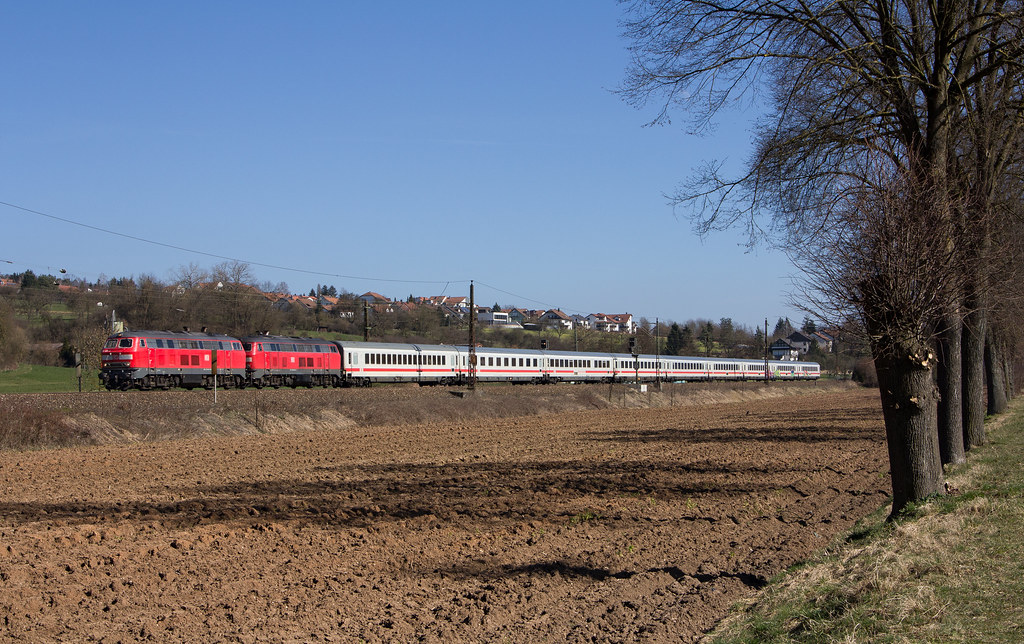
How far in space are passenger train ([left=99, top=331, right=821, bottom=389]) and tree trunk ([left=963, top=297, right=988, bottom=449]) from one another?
21.1 metres

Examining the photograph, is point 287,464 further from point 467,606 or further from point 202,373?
point 202,373

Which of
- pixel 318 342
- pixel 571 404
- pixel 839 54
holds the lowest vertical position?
pixel 571 404

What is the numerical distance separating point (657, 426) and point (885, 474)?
48.7ft

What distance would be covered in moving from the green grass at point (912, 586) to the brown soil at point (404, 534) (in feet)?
1.94

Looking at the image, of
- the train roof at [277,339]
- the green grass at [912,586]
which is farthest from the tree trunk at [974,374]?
the train roof at [277,339]

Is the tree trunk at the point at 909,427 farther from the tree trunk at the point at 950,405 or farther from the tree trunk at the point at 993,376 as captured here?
the tree trunk at the point at 993,376

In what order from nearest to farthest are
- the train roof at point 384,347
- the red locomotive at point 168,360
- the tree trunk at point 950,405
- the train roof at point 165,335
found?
1. the tree trunk at point 950,405
2. the red locomotive at point 168,360
3. the train roof at point 165,335
4. the train roof at point 384,347

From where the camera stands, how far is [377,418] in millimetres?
30891

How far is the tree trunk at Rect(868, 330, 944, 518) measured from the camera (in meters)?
9.37

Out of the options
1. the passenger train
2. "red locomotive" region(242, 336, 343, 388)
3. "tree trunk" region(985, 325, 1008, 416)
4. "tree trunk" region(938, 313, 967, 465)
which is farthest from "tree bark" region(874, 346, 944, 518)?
"red locomotive" region(242, 336, 343, 388)

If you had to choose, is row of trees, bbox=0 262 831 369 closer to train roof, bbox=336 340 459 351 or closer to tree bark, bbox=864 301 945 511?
train roof, bbox=336 340 459 351

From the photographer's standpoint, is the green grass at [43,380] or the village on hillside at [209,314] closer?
the green grass at [43,380]

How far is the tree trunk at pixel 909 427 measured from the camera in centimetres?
937

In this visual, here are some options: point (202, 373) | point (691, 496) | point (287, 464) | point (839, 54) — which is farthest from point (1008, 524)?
point (202, 373)
